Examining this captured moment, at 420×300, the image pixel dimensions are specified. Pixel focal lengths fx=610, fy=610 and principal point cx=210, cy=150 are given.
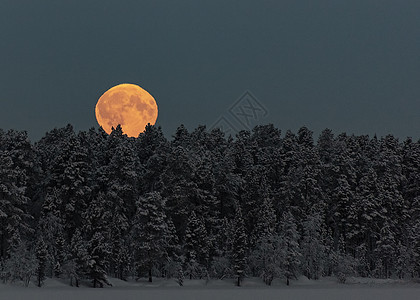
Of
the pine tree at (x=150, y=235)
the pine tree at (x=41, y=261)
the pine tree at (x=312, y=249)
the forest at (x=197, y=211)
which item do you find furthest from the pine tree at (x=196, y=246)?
the pine tree at (x=41, y=261)

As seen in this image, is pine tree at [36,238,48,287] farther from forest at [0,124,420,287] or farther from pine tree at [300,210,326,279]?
pine tree at [300,210,326,279]

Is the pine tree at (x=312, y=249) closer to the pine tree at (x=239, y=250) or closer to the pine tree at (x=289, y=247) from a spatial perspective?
the pine tree at (x=289, y=247)

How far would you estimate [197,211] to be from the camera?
7656 centimetres

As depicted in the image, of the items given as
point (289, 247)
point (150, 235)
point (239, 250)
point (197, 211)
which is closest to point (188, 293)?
point (150, 235)

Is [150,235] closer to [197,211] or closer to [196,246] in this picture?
[196,246]

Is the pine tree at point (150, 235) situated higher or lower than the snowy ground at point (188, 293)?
higher

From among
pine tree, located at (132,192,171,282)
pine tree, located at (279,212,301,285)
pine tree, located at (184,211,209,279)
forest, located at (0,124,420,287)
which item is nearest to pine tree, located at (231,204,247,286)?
forest, located at (0,124,420,287)

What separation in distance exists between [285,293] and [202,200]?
77.0 feet

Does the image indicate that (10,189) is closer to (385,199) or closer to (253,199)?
(253,199)

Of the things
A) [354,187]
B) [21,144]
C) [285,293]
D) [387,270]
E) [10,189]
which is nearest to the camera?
[285,293]

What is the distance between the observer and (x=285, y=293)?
57.1m

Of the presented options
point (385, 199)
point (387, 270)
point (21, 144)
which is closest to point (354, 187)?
point (385, 199)

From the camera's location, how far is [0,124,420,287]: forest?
65.1 m

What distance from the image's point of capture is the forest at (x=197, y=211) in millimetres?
65062
